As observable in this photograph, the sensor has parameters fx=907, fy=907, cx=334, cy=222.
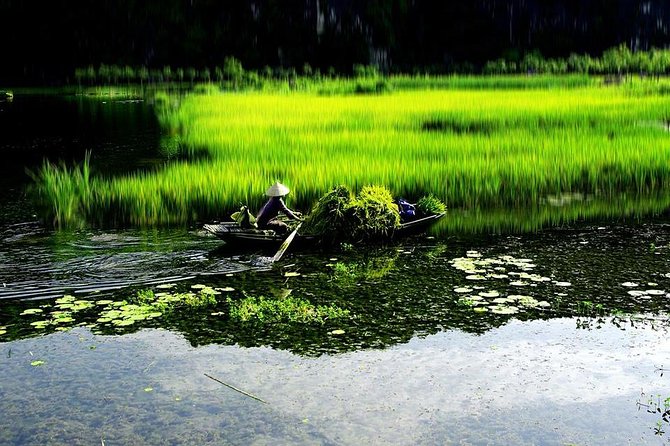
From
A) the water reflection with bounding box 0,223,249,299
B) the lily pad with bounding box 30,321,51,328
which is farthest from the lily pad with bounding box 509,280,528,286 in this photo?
the lily pad with bounding box 30,321,51,328

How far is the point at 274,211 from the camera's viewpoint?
366 inches

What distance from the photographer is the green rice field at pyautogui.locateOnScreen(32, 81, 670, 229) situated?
1101cm

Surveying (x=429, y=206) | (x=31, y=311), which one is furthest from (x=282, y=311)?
→ (x=429, y=206)

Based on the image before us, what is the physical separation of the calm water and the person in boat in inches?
22.2

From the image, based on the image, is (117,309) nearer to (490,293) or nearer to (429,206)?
(490,293)

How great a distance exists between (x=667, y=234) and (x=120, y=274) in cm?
569

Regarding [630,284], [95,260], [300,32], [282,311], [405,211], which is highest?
[300,32]

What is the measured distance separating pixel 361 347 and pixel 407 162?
23.4 feet

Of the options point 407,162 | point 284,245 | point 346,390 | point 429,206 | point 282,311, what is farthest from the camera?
point 407,162

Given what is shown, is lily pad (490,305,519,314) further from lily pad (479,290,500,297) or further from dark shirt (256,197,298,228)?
dark shirt (256,197,298,228)

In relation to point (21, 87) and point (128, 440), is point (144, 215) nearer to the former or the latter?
point (128, 440)

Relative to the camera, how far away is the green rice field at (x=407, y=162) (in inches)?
433

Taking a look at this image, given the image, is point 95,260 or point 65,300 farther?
point 95,260

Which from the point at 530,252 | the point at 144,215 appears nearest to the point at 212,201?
the point at 144,215
